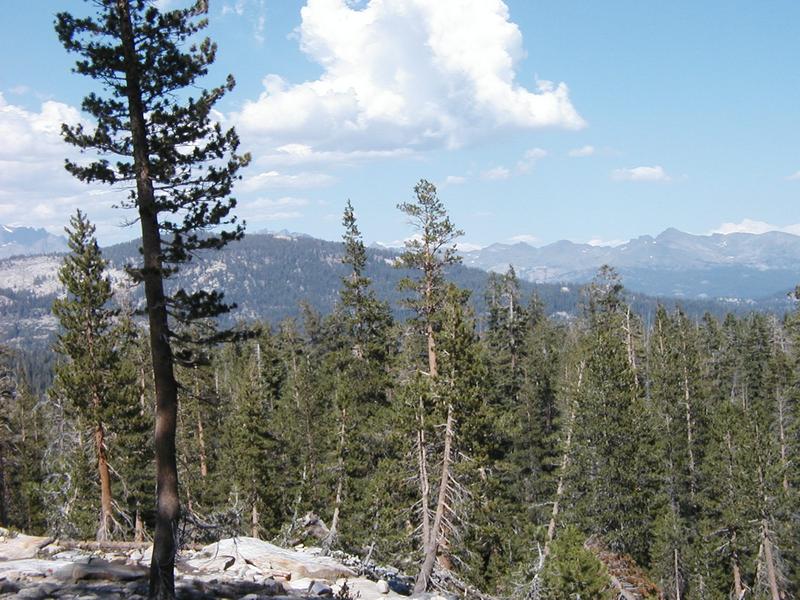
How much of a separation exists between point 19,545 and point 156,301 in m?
9.77

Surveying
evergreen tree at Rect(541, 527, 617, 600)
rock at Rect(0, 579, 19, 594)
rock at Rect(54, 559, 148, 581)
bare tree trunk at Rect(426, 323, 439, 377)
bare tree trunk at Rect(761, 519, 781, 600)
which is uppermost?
bare tree trunk at Rect(426, 323, 439, 377)

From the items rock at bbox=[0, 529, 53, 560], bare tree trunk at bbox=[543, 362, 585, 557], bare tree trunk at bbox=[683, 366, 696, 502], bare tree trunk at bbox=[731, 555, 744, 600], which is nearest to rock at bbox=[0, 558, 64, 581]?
rock at bbox=[0, 529, 53, 560]

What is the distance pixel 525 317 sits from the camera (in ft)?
180

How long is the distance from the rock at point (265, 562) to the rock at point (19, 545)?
4287 millimetres

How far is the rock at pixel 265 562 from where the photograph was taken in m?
15.7

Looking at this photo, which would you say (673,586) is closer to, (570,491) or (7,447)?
(570,491)

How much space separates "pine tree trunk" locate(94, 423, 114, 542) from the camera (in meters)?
24.5

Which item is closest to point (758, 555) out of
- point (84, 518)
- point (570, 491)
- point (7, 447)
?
point (570, 491)

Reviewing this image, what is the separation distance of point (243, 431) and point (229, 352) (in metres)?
43.9

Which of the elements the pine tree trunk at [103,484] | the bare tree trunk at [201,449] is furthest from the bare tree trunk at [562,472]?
the bare tree trunk at [201,449]

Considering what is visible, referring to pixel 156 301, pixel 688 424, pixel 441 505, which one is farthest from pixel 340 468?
pixel 688 424

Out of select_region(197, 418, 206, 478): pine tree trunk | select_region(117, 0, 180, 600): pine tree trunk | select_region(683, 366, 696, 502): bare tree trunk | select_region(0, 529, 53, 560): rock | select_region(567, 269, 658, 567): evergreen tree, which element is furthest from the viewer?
select_region(197, 418, 206, 478): pine tree trunk

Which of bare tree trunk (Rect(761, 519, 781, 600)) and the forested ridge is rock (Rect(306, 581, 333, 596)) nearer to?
the forested ridge

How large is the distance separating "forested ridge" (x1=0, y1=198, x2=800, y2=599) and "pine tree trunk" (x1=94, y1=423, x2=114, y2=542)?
209mm
